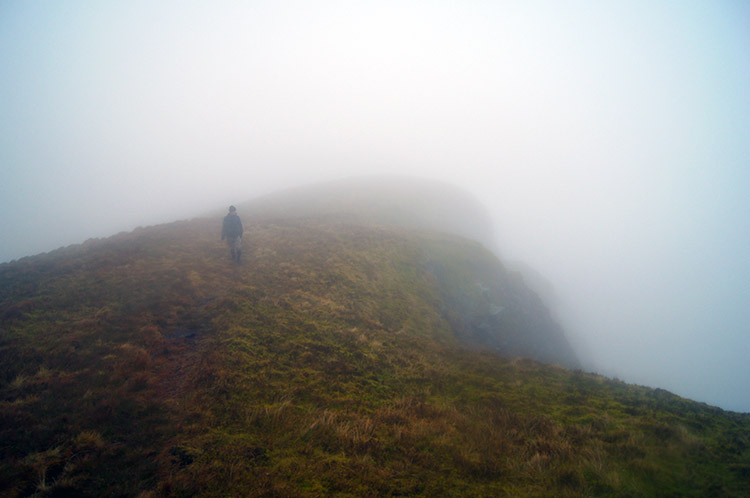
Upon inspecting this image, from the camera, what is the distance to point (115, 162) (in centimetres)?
18125

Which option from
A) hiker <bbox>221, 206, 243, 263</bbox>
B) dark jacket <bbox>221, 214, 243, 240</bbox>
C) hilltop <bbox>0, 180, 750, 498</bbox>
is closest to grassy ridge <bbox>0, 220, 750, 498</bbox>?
hilltop <bbox>0, 180, 750, 498</bbox>

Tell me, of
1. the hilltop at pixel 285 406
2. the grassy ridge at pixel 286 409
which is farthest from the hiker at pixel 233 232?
the grassy ridge at pixel 286 409

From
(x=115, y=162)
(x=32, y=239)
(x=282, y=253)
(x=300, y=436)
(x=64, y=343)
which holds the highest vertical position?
(x=115, y=162)

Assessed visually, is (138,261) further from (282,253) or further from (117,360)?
(117,360)

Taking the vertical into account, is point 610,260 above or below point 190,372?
below

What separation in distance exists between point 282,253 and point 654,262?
9821 inches

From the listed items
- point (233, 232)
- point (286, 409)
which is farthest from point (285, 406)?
point (233, 232)

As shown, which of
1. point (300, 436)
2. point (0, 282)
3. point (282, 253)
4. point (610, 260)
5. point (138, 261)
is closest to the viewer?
point (300, 436)

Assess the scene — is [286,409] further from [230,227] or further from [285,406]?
[230,227]

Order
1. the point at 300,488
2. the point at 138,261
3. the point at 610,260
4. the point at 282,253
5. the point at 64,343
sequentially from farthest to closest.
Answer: the point at 610,260
the point at 282,253
the point at 138,261
the point at 64,343
the point at 300,488

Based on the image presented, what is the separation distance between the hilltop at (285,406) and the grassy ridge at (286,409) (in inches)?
1.7

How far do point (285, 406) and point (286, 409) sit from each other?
0.43 feet

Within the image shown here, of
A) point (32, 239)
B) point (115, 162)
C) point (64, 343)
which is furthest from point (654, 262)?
point (115, 162)

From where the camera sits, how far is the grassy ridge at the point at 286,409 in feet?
18.5
